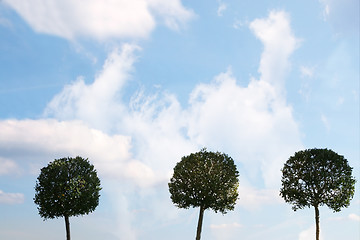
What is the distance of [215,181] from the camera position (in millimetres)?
Result: 51312

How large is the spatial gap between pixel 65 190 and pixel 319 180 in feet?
111

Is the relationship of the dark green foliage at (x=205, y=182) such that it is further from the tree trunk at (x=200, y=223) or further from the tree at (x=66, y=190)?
the tree at (x=66, y=190)

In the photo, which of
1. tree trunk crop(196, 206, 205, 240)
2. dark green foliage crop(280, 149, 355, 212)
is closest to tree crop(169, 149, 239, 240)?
tree trunk crop(196, 206, 205, 240)

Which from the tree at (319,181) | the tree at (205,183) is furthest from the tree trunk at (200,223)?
the tree at (319,181)

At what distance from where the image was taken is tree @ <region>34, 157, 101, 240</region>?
50.6m

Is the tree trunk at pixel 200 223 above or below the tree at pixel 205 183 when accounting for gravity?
below

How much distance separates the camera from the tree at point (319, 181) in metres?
49.2

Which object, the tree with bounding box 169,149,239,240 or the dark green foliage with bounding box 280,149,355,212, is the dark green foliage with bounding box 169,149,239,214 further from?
the dark green foliage with bounding box 280,149,355,212

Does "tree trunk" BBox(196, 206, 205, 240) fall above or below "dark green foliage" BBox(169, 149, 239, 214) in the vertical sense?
below

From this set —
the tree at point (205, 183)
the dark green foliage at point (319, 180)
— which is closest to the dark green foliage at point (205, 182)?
the tree at point (205, 183)

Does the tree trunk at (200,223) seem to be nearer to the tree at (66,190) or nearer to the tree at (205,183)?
the tree at (205,183)

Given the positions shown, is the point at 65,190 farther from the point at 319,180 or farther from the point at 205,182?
the point at 319,180

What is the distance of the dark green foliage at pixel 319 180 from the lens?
162 ft

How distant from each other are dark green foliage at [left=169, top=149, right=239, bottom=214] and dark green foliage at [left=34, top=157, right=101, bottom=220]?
37.7 feet
